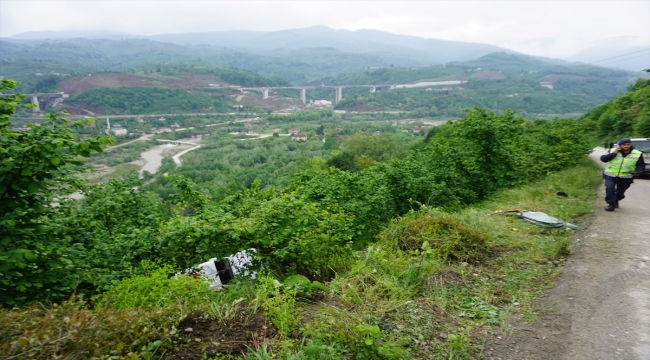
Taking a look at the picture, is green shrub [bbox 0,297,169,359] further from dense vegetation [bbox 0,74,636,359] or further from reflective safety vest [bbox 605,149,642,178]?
reflective safety vest [bbox 605,149,642,178]

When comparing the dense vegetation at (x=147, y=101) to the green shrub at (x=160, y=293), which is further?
the dense vegetation at (x=147, y=101)

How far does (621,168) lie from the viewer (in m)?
6.94

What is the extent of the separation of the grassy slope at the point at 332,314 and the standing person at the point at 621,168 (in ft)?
10.4

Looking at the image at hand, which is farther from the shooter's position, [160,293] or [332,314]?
[332,314]

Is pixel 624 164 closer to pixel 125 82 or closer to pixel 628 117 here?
pixel 628 117

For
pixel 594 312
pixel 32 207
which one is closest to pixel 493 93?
pixel 594 312

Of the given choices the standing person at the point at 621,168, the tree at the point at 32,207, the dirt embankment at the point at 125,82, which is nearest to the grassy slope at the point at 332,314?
the tree at the point at 32,207

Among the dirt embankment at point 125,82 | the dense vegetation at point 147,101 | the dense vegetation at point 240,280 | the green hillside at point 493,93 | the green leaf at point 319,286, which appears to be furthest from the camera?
the green hillside at point 493,93

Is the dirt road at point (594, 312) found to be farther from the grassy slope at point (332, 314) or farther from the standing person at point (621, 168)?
the standing person at point (621, 168)

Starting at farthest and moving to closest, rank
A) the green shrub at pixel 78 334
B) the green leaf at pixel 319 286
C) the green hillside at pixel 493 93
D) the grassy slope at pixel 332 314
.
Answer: the green hillside at pixel 493 93, the green leaf at pixel 319 286, the grassy slope at pixel 332 314, the green shrub at pixel 78 334

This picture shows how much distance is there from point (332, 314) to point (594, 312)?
2.62 m

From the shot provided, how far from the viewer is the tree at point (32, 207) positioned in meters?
3.25

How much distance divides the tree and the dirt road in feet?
14.0

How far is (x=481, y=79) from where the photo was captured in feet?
440
